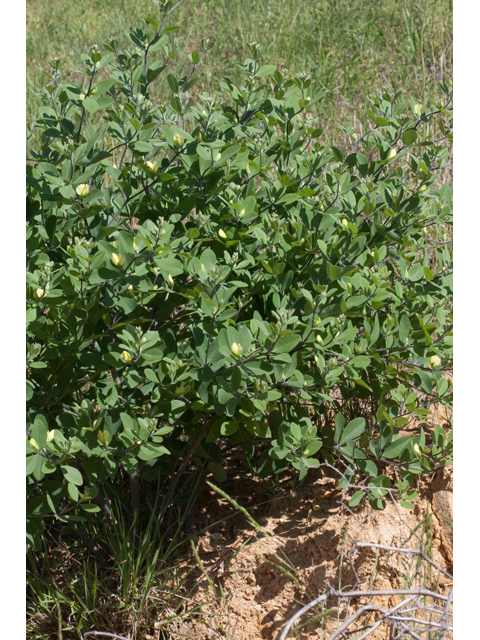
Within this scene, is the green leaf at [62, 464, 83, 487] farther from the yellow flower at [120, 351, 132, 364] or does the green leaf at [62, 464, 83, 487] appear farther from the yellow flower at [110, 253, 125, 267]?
the yellow flower at [110, 253, 125, 267]

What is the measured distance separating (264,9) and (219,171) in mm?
4219

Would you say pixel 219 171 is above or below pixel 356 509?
above

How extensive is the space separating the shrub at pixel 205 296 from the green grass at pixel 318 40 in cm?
214

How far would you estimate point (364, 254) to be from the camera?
69.2 inches

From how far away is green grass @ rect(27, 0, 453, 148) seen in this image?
14.2 ft

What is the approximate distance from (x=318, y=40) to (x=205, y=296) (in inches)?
158

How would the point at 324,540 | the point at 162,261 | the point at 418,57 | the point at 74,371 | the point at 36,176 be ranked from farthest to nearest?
1. the point at 418,57
2. the point at 324,540
3. the point at 74,371
4. the point at 36,176
5. the point at 162,261

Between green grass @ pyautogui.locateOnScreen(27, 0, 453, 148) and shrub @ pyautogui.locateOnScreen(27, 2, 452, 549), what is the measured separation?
2.14m

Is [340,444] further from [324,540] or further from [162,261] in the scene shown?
[162,261]

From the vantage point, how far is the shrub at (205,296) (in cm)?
148

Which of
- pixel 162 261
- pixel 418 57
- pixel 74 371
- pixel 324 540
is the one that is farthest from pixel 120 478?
pixel 418 57

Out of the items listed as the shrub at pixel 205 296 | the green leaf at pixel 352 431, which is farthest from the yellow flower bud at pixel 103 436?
the green leaf at pixel 352 431

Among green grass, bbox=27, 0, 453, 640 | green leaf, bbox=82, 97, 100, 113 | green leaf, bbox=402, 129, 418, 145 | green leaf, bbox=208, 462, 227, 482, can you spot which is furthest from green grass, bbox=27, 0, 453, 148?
green leaf, bbox=208, 462, 227, 482

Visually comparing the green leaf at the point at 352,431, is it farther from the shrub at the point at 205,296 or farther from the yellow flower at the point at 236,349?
the yellow flower at the point at 236,349
